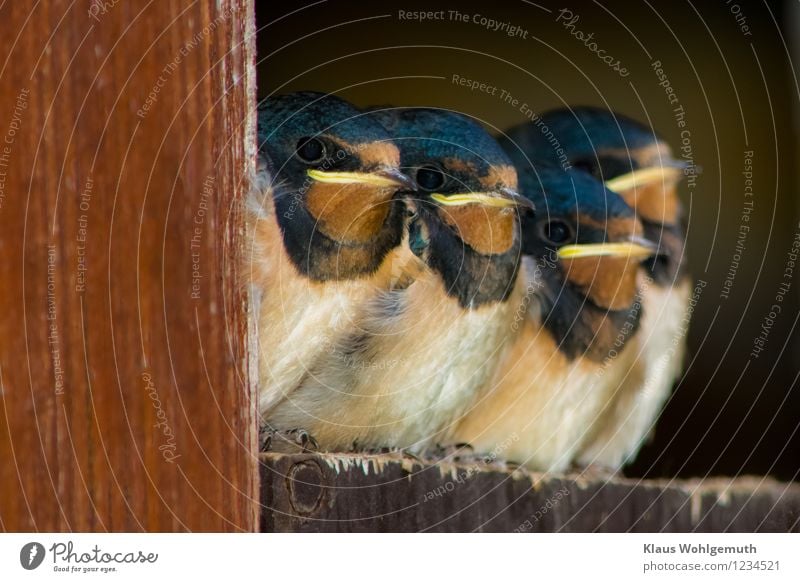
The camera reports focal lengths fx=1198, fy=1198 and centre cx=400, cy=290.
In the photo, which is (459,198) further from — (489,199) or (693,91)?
(693,91)

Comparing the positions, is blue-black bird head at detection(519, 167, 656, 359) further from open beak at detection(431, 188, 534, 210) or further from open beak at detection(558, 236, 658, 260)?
→ open beak at detection(431, 188, 534, 210)

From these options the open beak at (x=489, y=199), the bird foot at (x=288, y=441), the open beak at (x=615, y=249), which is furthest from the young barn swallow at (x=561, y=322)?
the bird foot at (x=288, y=441)

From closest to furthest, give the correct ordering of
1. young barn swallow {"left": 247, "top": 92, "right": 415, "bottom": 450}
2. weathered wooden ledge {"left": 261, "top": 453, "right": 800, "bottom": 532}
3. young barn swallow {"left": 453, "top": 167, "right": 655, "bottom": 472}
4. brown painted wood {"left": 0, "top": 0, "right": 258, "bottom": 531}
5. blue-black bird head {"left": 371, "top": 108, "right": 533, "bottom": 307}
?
brown painted wood {"left": 0, "top": 0, "right": 258, "bottom": 531}, weathered wooden ledge {"left": 261, "top": 453, "right": 800, "bottom": 532}, young barn swallow {"left": 247, "top": 92, "right": 415, "bottom": 450}, blue-black bird head {"left": 371, "top": 108, "right": 533, "bottom": 307}, young barn swallow {"left": 453, "top": 167, "right": 655, "bottom": 472}

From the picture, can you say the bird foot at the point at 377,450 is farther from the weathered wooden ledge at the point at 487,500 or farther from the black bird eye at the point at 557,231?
the black bird eye at the point at 557,231

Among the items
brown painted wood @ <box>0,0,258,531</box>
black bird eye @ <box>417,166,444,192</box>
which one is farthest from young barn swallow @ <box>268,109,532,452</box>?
brown painted wood @ <box>0,0,258,531</box>

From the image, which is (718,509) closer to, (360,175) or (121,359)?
(360,175)
